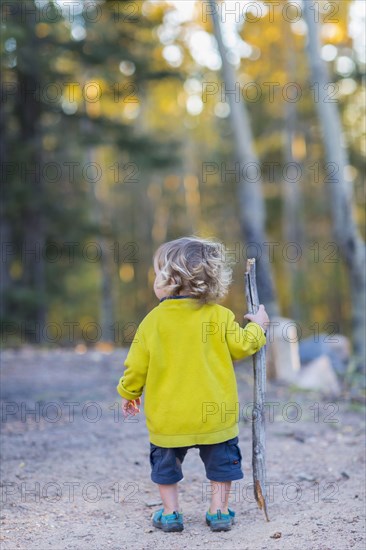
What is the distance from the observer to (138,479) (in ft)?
14.5

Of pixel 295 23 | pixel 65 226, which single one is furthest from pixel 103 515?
pixel 295 23

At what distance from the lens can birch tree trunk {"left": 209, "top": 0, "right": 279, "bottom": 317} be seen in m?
9.84

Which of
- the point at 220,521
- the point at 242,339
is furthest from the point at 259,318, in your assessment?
the point at 220,521

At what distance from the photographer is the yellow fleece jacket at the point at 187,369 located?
11.1 ft

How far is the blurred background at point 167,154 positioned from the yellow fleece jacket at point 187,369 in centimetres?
571

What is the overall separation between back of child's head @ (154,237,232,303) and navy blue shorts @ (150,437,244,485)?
0.75m

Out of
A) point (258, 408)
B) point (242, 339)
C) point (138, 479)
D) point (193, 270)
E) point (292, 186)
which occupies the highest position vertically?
point (292, 186)

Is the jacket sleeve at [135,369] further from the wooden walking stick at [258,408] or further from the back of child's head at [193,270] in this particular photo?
the wooden walking stick at [258,408]

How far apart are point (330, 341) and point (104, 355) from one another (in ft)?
10.0

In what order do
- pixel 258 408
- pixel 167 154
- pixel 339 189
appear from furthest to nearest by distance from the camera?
1. pixel 167 154
2. pixel 339 189
3. pixel 258 408

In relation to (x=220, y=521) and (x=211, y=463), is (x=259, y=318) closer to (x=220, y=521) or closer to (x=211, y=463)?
(x=211, y=463)

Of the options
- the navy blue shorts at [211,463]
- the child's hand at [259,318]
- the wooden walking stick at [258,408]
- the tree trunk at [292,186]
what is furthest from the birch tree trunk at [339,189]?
the tree trunk at [292,186]

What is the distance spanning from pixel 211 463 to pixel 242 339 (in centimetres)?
65

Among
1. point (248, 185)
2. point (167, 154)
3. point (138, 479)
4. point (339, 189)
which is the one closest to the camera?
point (138, 479)
